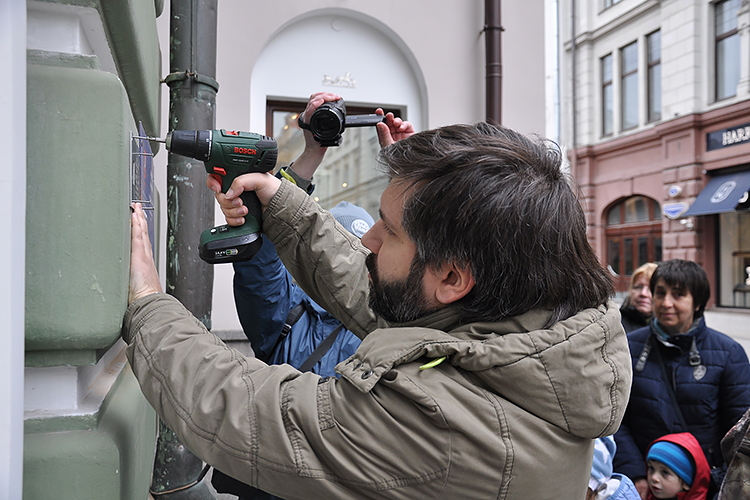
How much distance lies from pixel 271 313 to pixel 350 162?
3572 millimetres

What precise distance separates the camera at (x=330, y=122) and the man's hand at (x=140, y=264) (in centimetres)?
61

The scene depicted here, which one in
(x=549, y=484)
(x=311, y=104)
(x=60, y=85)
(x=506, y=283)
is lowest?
(x=549, y=484)

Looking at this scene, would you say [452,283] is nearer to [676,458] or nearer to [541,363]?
[541,363]

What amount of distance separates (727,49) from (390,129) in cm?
1493

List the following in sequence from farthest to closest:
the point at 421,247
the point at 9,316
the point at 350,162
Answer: the point at 350,162
the point at 421,247
the point at 9,316

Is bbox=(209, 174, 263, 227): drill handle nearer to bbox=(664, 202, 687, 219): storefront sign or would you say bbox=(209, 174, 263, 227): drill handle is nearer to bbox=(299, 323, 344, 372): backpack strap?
bbox=(299, 323, 344, 372): backpack strap

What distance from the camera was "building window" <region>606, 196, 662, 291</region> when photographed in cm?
1564

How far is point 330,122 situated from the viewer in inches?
71.6

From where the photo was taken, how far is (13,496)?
897 mm

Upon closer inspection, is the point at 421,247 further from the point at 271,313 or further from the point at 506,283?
the point at 271,313

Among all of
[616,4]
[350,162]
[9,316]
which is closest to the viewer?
[9,316]

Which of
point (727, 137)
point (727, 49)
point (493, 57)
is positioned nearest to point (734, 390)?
point (493, 57)

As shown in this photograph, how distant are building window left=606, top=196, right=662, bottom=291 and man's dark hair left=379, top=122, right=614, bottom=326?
1548 cm

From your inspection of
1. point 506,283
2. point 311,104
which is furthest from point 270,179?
point 506,283
